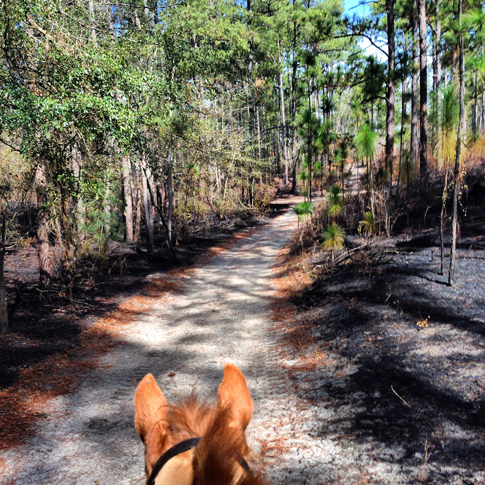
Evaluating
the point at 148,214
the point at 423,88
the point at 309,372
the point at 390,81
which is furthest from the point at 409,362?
the point at 423,88

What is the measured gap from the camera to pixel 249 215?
22781 millimetres

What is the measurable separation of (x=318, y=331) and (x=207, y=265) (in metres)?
6.67

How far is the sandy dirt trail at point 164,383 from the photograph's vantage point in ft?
10.2

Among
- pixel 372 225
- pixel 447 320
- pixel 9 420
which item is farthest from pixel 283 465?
pixel 372 225

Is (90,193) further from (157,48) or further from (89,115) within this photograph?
(157,48)

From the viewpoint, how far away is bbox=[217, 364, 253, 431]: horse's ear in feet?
3.60

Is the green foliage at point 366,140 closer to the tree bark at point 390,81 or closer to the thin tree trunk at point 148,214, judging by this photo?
the tree bark at point 390,81

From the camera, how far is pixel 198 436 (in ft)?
3.30

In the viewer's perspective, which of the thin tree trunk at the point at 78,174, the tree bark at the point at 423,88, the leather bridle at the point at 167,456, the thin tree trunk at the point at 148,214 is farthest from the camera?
the tree bark at the point at 423,88

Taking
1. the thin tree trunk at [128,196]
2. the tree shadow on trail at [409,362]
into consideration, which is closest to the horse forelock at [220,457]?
the tree shadow on trail at [409,362]

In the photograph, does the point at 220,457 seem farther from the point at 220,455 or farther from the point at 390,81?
the point at 390,81

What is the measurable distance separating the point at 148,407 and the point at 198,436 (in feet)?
0.72

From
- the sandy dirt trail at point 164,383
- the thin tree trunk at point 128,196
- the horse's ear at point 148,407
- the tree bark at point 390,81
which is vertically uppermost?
the tree bark at point 390,81

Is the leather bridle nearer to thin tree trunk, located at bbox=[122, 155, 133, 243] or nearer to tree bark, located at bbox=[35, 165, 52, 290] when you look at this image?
tree bark, located at bbox=[35, 165, 52, 290]
